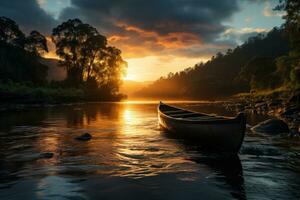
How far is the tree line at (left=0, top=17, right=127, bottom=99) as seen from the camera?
228ft

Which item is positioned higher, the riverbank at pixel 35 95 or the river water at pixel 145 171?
the riverbank at pixel 35 95

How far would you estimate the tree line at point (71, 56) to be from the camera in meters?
69.6

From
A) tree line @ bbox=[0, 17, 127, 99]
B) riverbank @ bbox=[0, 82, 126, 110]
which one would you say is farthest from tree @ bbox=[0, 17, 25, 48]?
riverbank @ bbox=[0, 82, 126, 110]

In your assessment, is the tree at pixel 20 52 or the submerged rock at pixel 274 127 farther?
the tree at pixel 20 52

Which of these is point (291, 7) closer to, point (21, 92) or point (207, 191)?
point (207, 191)

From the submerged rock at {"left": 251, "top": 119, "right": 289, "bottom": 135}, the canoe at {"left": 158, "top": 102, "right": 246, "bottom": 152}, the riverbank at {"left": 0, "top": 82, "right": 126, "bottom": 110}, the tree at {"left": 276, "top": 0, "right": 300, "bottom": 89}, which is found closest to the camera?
the canoe at {"left": 158, "top": 102, "right": 246, "bottom": 152}

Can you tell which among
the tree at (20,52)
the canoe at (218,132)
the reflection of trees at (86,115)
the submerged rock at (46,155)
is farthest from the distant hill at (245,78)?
the tree at (20,52)

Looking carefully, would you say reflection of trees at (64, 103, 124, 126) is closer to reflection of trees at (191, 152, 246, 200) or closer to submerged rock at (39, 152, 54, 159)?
submerged rock at (39, 152, 54, 159)

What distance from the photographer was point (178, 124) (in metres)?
15.5

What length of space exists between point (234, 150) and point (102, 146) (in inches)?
237

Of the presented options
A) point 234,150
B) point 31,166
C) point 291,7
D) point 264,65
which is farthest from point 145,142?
point 264,65

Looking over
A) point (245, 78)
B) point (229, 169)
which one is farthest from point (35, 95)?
point (245, 78)

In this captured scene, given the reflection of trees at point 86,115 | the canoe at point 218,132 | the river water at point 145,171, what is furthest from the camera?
the reflection of trees at point 86,115

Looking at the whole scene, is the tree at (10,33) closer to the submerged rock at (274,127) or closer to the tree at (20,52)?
the tree at (20,52)
